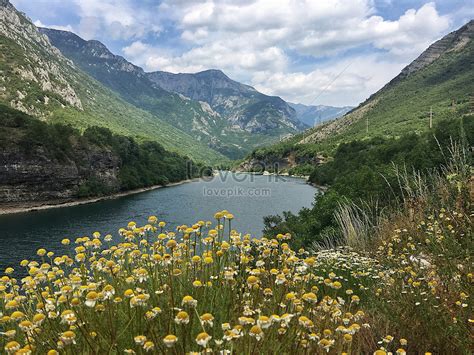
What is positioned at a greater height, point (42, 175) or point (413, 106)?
point (413, 106)

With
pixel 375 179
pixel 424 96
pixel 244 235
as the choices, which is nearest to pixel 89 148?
pixel 375 179

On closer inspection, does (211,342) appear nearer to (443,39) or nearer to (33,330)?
(33,330)

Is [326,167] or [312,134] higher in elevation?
[312,134]

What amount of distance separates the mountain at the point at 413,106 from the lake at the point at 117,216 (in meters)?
42.2

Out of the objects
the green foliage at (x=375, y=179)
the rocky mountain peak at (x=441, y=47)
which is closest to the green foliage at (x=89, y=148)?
the green foliage at (x=375, y=179)

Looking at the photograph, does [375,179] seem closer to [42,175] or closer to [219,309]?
[219,309]

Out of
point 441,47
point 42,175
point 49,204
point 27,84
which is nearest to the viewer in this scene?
point 49,204

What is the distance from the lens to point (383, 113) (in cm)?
13312

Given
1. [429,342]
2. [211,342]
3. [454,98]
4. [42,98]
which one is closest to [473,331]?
[429,342]

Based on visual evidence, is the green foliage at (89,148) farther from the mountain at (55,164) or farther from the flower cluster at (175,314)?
the flower cluster at (175,314)

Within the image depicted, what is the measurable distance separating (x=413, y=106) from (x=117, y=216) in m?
104

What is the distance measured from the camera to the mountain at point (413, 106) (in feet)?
319

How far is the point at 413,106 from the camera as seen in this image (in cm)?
11650

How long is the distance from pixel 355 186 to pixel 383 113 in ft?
369
